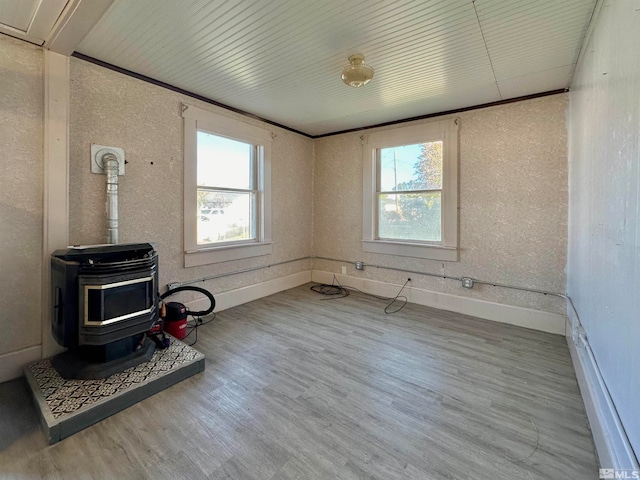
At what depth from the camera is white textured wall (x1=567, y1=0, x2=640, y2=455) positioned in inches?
44.6

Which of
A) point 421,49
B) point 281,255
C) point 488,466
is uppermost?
point 421,49

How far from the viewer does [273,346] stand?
2650 mm

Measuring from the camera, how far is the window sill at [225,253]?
3262mm

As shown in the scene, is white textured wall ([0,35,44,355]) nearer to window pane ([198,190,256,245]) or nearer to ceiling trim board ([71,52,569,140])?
ceiling trim board ([71,52,569,140])

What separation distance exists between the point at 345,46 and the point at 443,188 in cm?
217

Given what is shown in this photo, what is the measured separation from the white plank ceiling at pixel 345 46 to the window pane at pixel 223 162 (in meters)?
0.52

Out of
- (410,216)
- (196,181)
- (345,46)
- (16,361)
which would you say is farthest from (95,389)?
(410,216)

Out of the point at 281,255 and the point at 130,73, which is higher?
the point at 130,73

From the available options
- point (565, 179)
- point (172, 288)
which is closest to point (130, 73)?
point (172, 288)

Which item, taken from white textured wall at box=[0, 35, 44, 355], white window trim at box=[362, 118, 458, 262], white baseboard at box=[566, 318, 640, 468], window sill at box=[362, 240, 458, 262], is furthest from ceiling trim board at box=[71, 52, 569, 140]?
white baseboard at box=[566, 318, 640, 468]

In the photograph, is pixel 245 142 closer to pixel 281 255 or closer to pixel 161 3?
pixel 281 255

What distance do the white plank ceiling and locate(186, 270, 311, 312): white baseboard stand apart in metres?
2.42

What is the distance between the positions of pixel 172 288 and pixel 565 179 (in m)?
4.34

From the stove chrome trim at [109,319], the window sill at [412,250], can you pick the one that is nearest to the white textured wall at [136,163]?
the stove chrome trim at [109,319]
